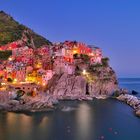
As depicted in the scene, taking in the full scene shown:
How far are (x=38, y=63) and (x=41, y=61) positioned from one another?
1.14 metres

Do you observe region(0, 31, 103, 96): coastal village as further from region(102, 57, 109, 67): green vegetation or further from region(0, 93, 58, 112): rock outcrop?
region(0, 93, 58, 112): rock outcrop

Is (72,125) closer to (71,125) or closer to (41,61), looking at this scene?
(71,125)

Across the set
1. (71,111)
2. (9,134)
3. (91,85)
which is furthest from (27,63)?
(9,134)

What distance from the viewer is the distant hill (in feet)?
284

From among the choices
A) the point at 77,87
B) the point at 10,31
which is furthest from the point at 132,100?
the point at 10,31

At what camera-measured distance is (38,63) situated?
6688cm

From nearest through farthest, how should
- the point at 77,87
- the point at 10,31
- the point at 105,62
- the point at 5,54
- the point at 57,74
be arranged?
the point at 57,74 → the point at 77,87 → the point at 5,54 → the point at 105,62 → the point at 10,31

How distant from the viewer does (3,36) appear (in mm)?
88250

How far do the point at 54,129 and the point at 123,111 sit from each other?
679 inches

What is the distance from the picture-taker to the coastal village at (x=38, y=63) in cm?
5800

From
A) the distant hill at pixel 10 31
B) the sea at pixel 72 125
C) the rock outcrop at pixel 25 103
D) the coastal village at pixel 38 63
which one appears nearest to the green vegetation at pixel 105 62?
the coastal village at pixel 38 63

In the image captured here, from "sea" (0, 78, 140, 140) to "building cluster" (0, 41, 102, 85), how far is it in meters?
15.6

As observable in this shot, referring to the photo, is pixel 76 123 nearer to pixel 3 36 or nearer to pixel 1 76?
pixel 1 76

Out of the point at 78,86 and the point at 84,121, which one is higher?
the point at 78,86
